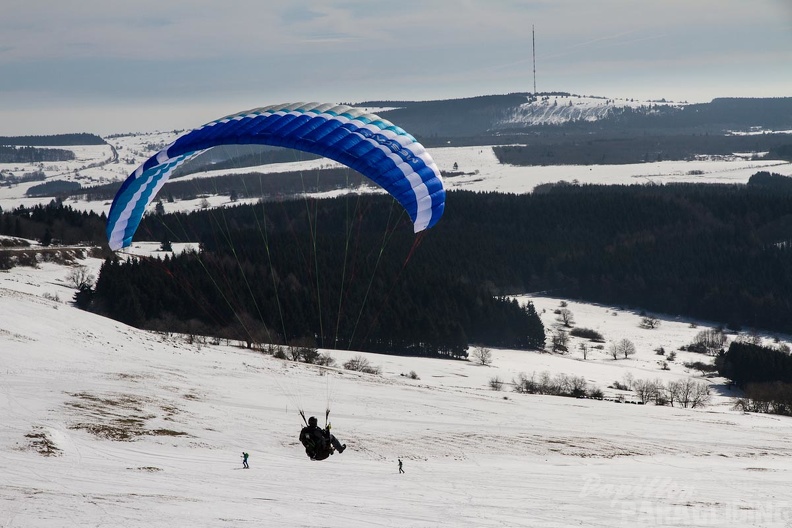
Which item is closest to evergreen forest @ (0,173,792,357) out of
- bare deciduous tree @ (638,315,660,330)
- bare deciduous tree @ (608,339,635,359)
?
bare deciduous tree @ (608,339,635,359)

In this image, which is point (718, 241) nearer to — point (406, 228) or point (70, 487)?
point (406, 228)

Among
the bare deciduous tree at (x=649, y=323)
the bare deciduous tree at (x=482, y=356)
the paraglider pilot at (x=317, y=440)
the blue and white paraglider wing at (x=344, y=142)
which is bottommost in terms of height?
the bare deciduous tree at (x=649, y=323)

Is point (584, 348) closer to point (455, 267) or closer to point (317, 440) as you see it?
point (455, 267)

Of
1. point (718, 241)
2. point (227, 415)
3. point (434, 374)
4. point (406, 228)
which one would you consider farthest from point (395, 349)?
point (718, 241)

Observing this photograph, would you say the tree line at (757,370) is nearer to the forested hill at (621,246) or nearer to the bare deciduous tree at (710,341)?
the bare deciduous tree at (710,341)

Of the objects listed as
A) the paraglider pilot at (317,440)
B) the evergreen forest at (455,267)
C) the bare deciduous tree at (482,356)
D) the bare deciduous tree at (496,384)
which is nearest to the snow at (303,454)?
the paraglider pilot at (317,440)

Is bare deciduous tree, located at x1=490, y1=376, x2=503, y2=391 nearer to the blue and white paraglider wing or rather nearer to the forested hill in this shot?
the forested hill
